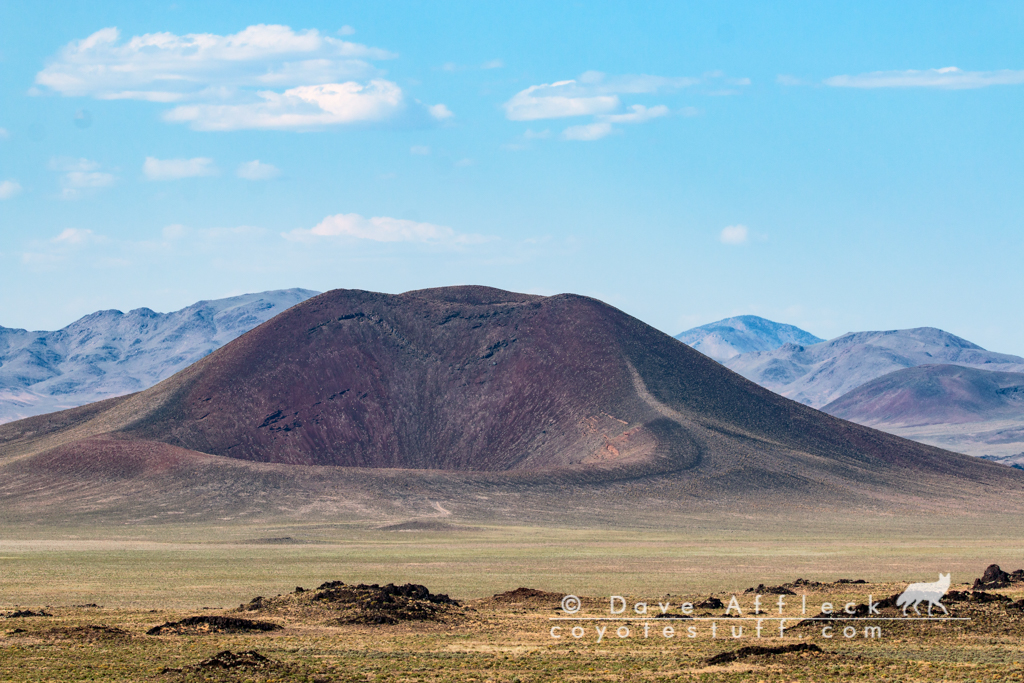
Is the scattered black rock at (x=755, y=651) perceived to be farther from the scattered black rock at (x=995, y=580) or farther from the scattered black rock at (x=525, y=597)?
the scattered black rock at (x=995, y=580)

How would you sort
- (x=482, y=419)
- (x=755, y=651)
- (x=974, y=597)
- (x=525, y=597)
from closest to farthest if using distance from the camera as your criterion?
(x=755, y=651)
(x=974, y=597)
(x=525, y=597)
(x=482, y=419)

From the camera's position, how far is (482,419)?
448 ft

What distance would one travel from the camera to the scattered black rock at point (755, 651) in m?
28.3

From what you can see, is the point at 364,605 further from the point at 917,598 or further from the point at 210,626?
the point at 917,598

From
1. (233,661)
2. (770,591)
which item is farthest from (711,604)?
(233,661)

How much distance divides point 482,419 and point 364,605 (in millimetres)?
99636

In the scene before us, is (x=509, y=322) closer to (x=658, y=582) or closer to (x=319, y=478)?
(x=319, y=478)

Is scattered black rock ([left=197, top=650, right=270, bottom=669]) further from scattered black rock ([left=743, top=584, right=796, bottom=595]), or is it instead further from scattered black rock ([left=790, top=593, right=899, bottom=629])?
scattered black rock ([left=743, top=584, right=796, bottom=595])

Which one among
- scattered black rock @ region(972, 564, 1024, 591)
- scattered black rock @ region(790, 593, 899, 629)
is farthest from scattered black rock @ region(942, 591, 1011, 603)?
scattered black rock @ region(972, 564, 1024, 591)

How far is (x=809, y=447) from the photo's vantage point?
12544 cm

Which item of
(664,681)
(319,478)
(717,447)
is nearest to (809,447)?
(717,447)

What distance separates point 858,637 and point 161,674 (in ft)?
62.5

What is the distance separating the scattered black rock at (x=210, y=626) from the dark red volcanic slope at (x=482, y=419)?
69.1m

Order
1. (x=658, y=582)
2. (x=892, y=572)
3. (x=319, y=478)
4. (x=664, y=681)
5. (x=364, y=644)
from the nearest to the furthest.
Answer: (x=664, y=681) → (x=364, y=644) → (x=658, y=582) → (x=892, y=572) → (x=319, y=478)
